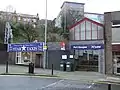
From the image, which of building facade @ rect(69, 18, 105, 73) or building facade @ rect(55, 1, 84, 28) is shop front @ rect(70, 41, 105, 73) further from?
building facade @ rect(55, 1, 84, 28)

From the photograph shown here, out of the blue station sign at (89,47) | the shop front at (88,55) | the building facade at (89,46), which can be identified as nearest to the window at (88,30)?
the building facade at (89,46)

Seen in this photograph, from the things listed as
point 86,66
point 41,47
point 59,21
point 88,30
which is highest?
point 59,21

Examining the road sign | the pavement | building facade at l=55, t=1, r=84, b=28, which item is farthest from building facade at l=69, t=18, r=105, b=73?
building facade at l=55, t=1, r=84, b=28

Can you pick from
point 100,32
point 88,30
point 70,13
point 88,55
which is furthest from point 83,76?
point 70,13

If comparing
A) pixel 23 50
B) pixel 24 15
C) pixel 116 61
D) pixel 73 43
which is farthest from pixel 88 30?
pixel 24 15

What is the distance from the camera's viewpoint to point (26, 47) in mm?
35469

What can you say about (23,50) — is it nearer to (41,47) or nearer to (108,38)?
(41,47)

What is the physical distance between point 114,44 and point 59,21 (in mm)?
27505

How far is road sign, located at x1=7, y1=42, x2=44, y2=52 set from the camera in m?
34.4

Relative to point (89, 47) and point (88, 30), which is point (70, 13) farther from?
point (89, 47)

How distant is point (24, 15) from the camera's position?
85.6 metres

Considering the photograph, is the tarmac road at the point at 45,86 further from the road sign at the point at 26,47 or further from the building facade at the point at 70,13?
the building facade at the point at 70,13

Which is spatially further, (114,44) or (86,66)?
(86,66)

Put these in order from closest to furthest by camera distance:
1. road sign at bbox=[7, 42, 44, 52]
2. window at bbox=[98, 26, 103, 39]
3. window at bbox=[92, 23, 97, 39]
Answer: window at bbox=[98, 26, 103, 39] → window at bbox=[92, 23, 97, 39] → road sign at bbox=[7, 42, 44, 52]
